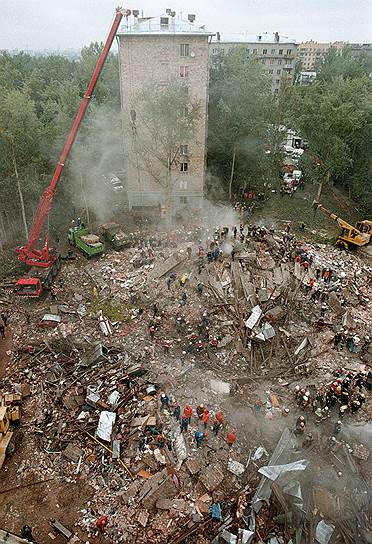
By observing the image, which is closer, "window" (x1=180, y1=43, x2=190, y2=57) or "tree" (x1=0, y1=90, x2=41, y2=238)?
"tree" (x1=0, y1=90, x2=41, y2=238)

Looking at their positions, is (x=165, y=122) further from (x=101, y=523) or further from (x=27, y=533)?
(x=27, y=533)

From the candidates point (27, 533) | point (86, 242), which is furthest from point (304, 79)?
point (27, 533)

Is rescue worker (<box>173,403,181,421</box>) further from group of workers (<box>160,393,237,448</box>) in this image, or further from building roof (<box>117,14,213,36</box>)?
building roof (<box>117,14,213,36</box>)

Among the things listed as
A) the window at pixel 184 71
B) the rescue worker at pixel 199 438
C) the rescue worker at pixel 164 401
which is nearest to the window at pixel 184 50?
the window at pixel 184 71

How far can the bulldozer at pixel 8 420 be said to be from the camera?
38.1ft

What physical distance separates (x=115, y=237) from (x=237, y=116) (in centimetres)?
1322

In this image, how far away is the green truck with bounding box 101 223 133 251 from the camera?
21.9 meters

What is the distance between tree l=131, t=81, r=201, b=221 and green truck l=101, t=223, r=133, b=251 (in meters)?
3.86

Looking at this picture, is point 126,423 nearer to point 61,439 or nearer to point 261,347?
point 61,439

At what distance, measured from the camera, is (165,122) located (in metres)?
22.3

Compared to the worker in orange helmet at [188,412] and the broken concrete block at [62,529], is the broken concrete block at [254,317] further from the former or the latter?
the broken concrete block at [62,529]

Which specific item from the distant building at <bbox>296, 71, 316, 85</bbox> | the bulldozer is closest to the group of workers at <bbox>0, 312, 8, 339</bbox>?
the bulldozer

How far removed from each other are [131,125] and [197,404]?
60.7ft

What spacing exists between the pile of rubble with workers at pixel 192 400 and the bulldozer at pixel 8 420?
0.22 ft
